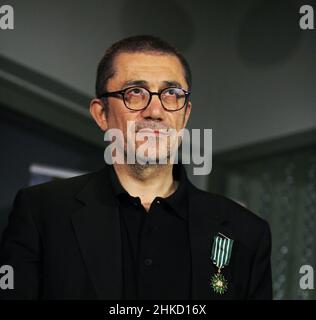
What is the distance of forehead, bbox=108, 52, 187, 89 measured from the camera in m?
0.92

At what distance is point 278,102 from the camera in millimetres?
1632

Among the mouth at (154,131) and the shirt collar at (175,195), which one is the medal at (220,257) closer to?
the shirt collar at (175,195)

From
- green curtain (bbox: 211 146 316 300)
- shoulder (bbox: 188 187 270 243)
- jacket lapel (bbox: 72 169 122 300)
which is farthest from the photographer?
green curtain (bbox: 211 146 316 300)

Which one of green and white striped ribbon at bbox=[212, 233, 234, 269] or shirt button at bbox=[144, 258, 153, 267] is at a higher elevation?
green and white striped ribbon at bbox=[212, 233, 234, 269]

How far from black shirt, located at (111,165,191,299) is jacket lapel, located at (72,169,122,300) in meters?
0.02

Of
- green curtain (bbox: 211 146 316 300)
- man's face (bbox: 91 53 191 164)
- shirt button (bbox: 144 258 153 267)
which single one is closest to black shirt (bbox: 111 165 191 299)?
shirt button (bbox: 144 258 153 267)

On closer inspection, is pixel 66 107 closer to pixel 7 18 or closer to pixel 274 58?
pixel 7 18

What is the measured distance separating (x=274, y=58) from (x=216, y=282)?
3.27 feet

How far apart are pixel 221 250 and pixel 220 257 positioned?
13 mm

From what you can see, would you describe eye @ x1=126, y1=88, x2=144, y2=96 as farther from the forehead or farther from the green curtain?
the green curtain

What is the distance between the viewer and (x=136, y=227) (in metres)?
0.92

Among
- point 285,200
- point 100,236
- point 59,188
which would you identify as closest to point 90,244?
point 100,236

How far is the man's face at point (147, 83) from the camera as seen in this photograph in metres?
0.91

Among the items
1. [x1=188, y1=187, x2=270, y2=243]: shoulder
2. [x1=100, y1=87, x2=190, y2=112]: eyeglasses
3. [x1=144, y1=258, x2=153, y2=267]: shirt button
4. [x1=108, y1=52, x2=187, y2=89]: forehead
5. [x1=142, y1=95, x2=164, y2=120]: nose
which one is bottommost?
[x1=144, y1=258, x2=153, y2=267]: shirt button
